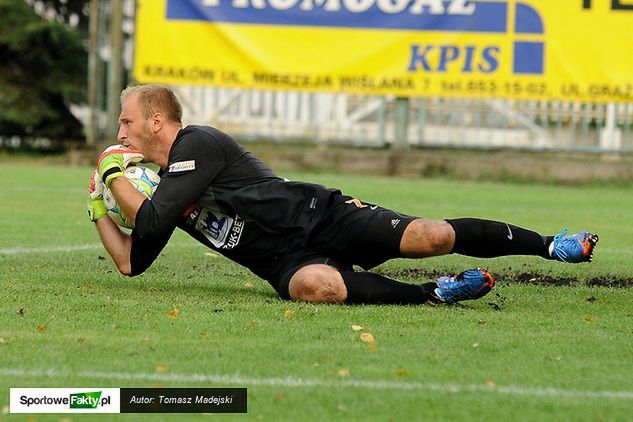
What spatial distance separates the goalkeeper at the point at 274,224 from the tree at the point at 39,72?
15.4 m

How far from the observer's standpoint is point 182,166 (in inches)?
265

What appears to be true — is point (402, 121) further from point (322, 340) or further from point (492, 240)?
point (322, 340)

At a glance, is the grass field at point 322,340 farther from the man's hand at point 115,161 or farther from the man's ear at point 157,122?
the man's ear at point 157,122

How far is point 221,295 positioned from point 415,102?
13803mm

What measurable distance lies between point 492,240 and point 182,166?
1607 mm

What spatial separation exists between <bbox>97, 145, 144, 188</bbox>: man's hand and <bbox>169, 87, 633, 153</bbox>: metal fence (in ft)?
42.0

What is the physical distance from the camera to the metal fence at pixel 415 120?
19.6 meters

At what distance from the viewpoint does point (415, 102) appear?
67.2 feet

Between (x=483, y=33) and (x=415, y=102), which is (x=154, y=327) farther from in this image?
(x=415, y=102)

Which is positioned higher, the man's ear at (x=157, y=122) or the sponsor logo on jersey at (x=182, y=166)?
the man's ear at (x=157, y=122)

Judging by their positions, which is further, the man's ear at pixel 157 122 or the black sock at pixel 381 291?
the man's ear at pixel 157 122

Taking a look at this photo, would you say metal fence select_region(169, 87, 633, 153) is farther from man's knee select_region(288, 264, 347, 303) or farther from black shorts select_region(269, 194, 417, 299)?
man's knee select_region(288, 264, 347, 303)

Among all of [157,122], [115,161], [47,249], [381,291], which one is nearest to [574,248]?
[381,291]

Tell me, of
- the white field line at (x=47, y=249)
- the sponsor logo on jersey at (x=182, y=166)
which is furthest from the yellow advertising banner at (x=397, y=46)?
the sponsor logo on jersey at (x=182, y=166)
